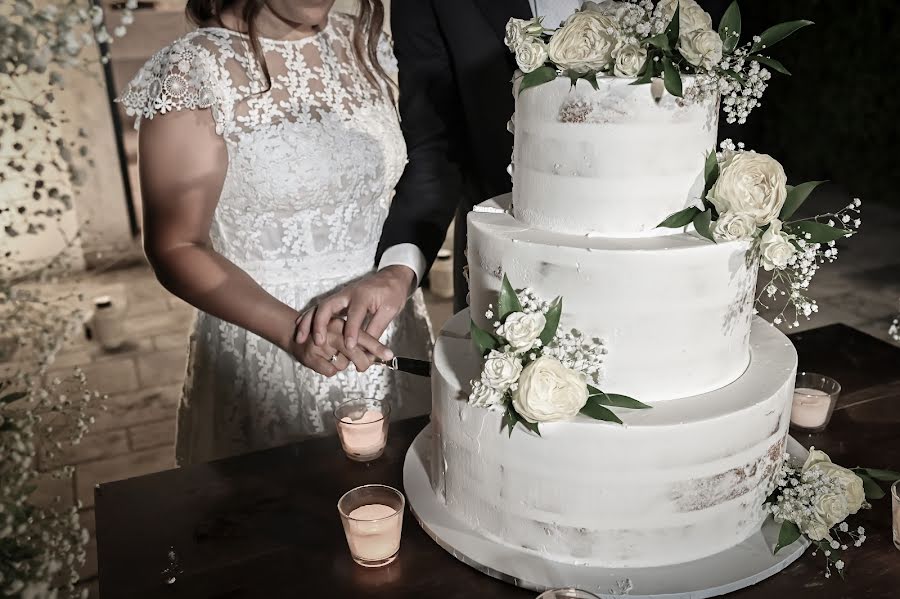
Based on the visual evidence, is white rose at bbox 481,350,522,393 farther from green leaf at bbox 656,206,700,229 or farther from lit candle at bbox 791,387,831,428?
lit candle at bbox 791,387,831,428

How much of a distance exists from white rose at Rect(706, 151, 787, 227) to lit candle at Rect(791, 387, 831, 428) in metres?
0.76

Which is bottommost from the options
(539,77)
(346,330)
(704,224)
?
(346,330)

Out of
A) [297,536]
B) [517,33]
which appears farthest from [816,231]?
[297,536]

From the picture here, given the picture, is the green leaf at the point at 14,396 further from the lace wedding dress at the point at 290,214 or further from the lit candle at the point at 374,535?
the lace wedding dress at the point at 290,214

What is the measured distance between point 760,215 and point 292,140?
132cm

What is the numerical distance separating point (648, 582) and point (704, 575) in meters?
0.11

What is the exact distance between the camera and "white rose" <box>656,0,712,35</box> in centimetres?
134

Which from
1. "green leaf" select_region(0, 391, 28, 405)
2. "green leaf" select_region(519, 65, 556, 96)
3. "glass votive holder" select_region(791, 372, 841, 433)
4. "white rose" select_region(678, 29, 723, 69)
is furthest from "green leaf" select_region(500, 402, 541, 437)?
"glass votive holder" select_region(791, 372, 841, 433)

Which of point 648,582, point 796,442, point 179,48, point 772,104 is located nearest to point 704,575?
point 648,582

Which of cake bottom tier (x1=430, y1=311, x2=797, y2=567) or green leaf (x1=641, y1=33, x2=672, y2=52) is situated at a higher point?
green leaf (x1=641, y1=33, x2=672, y2=52)

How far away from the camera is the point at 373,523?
1.45 meters

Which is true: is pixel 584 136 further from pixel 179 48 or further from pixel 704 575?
pixel 179 48

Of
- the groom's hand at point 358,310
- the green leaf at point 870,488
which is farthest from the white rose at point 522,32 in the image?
the green leaf at point 870,488

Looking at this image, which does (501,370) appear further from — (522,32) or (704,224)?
(522,32)
